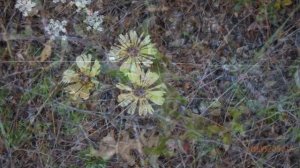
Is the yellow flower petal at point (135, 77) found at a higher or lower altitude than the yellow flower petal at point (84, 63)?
lower

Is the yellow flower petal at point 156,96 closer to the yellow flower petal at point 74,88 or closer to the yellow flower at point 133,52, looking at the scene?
the yellow flower at point 133,52


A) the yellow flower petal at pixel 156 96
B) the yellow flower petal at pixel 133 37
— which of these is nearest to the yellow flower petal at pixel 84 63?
the yellow flower petal at pixel 133 37

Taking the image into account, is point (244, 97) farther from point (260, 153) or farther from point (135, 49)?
point (135, 49)

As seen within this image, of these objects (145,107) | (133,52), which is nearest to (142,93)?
(145,107)

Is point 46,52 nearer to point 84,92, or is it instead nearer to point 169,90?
point 84,92

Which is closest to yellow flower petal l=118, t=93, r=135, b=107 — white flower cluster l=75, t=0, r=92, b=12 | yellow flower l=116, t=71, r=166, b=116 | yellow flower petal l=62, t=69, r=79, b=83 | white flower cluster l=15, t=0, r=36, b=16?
yellow flower l=116, t=71, r=166, b=116

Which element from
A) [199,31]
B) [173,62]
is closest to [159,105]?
[173,62]
